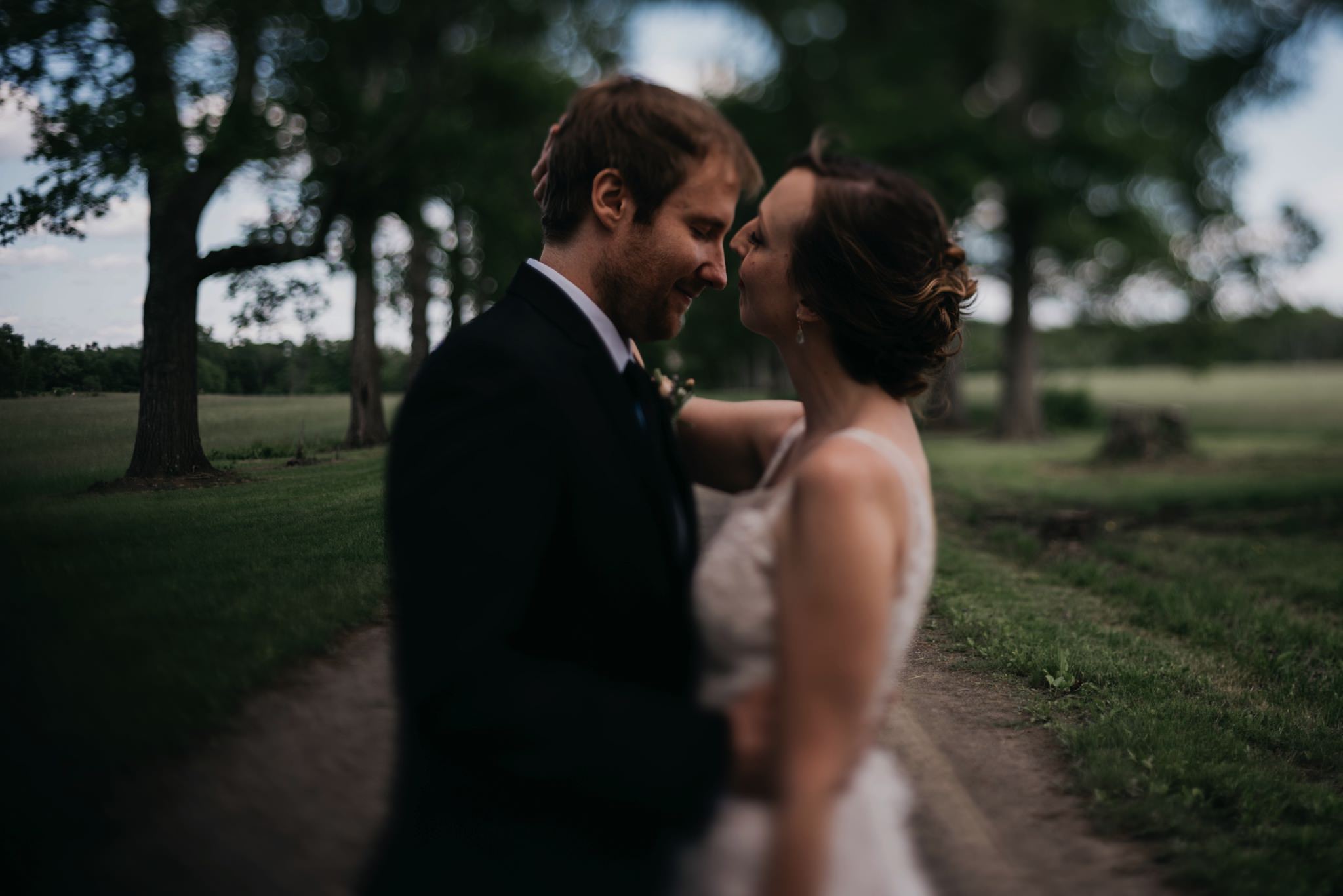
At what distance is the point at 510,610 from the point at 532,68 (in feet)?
24.9

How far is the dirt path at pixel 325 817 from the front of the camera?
4.85 ft

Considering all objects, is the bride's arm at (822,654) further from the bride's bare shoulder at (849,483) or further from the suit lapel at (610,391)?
the suit lapel at (610,391)

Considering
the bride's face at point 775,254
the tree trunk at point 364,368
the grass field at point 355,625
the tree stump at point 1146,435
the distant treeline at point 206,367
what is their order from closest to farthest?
1. the grass field at point 355,625
2. the distant treeline at point 206,367
3. the bride's face at point 775,254
4. the tree trunk at point 364,368
5. the tree stump at point 1146,435

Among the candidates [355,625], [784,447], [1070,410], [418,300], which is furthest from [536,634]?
[1070,410]

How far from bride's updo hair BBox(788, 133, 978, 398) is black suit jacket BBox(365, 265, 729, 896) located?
58 cm

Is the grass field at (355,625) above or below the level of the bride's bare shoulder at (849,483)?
below

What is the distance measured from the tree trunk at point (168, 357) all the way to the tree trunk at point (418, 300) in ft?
3.12

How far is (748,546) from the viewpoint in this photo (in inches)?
68.6

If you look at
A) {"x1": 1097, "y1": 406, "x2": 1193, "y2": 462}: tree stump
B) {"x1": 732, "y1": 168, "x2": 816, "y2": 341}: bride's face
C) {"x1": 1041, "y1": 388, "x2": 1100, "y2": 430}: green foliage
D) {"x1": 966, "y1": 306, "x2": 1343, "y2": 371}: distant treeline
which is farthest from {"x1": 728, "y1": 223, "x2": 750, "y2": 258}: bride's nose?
{"x1": 1041, "y1": 388, "x2": 1100, "y2": 430}: green foliage

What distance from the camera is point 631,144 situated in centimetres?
213

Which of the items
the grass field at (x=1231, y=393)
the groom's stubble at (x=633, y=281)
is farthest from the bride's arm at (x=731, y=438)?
the grass field at (x=1231, y=393)

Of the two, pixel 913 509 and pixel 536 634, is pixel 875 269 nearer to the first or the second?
pixel 913 509

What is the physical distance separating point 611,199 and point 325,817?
154 centimetres

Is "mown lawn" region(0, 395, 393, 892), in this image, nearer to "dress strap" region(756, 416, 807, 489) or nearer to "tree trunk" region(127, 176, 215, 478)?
"tree trunk" region(127, 176, 215, 478)
